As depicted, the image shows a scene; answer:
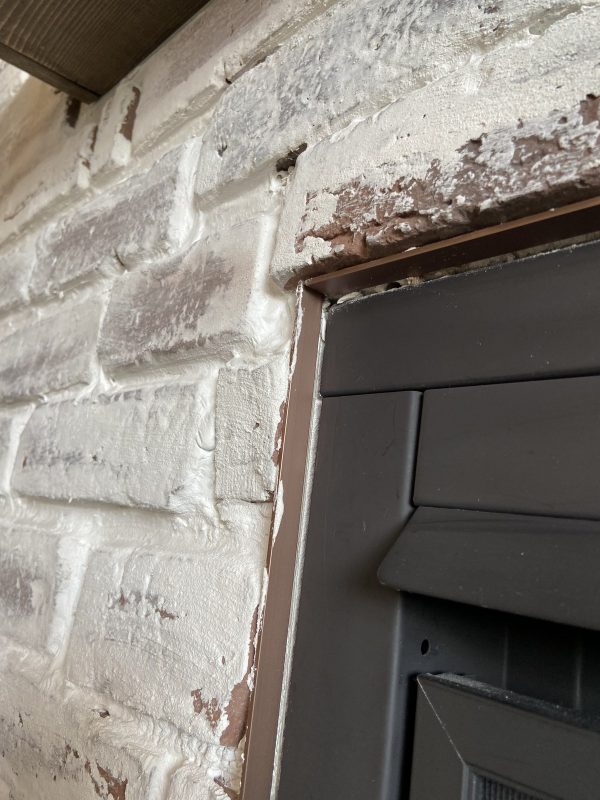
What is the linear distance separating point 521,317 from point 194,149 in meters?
0.40

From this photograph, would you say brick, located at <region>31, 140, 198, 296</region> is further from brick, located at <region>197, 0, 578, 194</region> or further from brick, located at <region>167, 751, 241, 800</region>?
brick, located at <region>167, 751, 241, 800</region>

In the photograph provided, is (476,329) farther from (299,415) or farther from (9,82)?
(9,82)

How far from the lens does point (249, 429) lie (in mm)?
465

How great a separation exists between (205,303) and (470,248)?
0.24 m

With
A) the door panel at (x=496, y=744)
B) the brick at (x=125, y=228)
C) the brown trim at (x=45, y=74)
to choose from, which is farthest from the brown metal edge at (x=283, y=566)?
the brown trim at (x=45, y=74)

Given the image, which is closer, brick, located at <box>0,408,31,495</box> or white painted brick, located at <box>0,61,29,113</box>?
brick, located at <box>0,408,31,495</box>

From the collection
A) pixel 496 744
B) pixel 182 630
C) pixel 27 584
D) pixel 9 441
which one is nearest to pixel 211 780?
pixel 182 630

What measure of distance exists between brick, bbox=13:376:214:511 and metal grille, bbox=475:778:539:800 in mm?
264

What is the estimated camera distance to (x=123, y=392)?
61 cm

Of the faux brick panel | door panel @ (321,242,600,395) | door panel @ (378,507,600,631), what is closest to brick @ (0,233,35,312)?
the faux brick panel

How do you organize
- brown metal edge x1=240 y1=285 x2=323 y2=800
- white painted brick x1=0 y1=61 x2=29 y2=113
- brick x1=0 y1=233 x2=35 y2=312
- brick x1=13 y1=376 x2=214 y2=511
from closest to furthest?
brown metal edge x1=240 y1=285 x2=323 y2=800
brick x1=13 y1=376 x2=214 y2=511
brick x1=0 y1=233 x2=35 y2=312
white painted brick x1=0 y1=61 x2=29 y2=113

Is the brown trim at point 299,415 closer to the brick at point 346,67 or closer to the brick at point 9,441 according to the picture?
the brick at point 346,67

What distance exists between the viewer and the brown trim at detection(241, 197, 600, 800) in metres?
0.36

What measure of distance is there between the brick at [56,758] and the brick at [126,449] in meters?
0.18
